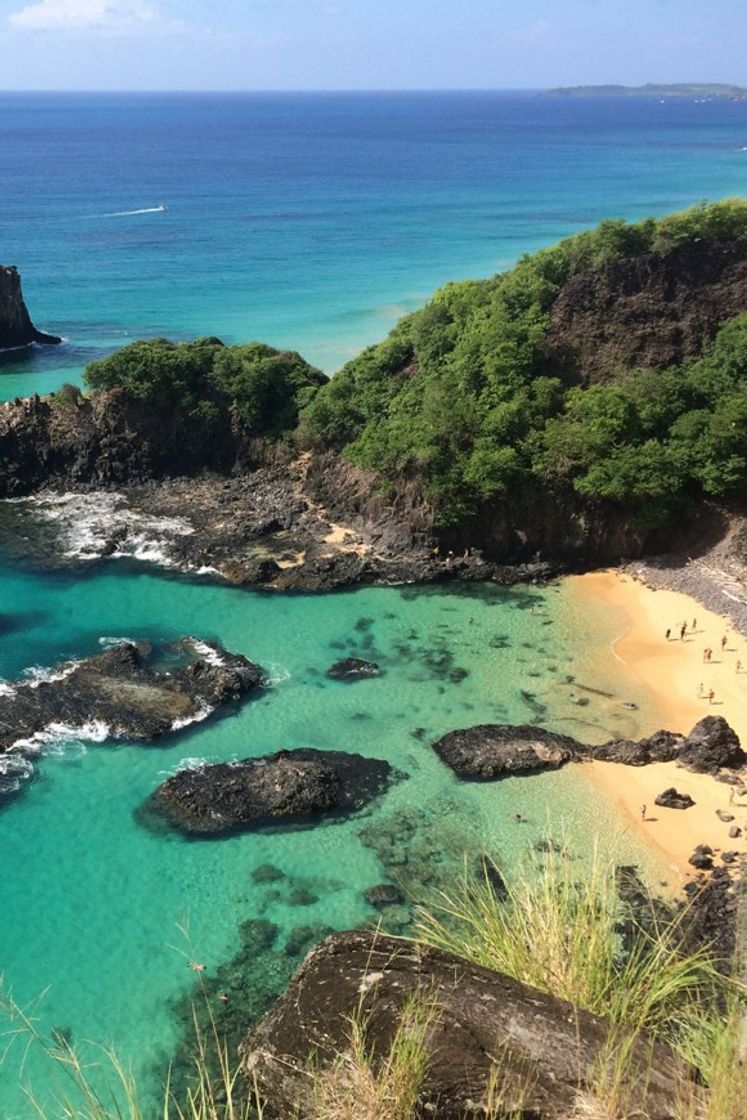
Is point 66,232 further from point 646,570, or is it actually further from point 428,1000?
point 428,1000

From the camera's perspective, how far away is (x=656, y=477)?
3822 cm

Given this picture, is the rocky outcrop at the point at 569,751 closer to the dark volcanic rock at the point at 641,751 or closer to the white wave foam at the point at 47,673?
the dark volcanic rock at the point at 641,751

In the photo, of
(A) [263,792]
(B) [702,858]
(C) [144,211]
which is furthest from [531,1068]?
(C) [144,211]

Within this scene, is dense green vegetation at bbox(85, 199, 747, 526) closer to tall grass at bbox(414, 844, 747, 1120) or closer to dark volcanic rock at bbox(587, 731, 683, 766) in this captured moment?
dark volcanic rock at bbox(587, 731, 683, 766)

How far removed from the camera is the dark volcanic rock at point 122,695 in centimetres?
2948

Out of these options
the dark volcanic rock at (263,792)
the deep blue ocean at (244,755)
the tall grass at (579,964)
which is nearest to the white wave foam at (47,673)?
the deep blue ocean at (244,755)

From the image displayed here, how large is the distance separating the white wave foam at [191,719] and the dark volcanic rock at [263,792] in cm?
245

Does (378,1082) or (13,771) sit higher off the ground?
(378,1082)

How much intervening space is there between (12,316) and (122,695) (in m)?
51.9

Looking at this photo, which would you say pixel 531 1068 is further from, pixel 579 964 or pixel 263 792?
pixel 263 792

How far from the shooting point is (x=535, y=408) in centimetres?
4150

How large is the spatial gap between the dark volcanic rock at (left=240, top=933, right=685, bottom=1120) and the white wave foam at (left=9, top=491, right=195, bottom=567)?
3070 centimetres

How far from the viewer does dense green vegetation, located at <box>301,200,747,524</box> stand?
127 feet

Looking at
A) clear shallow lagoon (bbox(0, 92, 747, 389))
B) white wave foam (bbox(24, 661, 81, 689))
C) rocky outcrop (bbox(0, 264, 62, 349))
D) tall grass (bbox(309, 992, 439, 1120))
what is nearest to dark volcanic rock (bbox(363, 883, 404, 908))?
tall grass (bbox(309, 992, 439, 1120))
